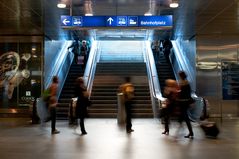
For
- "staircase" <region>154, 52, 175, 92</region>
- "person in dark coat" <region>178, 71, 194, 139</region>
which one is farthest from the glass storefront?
"person in dark coat" <region>178, 71, 194, 139</region>

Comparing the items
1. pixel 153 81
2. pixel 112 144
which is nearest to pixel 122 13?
pixel 153 81

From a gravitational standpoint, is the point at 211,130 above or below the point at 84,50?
below

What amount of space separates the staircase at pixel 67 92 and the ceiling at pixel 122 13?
9.34 ft

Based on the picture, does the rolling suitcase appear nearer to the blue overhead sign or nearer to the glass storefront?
the blue overhead sign

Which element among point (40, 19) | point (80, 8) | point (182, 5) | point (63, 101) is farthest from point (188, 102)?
point (63, 101)

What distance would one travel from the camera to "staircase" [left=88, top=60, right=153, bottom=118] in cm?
1540

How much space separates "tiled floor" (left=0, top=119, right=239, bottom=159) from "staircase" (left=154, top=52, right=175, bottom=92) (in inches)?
315

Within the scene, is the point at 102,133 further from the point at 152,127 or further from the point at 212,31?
the point at 212,31

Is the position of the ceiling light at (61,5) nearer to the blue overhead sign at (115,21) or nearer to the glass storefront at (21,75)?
the blue overhead sign at (115,21)

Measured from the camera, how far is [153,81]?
56.3 feet

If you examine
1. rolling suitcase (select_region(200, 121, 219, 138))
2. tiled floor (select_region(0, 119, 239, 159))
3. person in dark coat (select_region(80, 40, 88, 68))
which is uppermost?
person in dark coat (select_region(80, 40, 88, 68))

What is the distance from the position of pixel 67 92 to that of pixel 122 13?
5.51 metres

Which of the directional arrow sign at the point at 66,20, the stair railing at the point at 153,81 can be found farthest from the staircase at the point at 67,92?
the directional arrow sign at the point at 66,20

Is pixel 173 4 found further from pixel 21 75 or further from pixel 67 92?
pixel 21 75
